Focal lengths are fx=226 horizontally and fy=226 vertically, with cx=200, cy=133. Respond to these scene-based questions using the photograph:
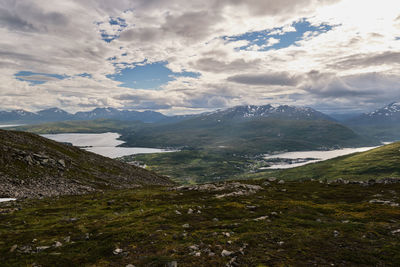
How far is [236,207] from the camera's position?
124ft

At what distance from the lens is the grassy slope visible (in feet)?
57.3

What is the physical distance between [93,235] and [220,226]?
13854 millimetres

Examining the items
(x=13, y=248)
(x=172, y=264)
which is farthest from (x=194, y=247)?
(x=13, y=248)

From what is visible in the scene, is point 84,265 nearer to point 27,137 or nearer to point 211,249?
point 211,249

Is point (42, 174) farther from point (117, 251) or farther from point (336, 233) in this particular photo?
point (336, 233)

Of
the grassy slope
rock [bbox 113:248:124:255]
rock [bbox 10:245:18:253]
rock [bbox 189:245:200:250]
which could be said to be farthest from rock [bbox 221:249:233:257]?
rock [bbox 10:245:18:253]

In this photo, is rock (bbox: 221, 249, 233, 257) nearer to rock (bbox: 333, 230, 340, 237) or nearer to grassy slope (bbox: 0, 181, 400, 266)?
grassy slope (bbox: 0, 181, 400, 266)

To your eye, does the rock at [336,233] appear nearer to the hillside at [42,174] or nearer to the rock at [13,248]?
the rock at [13,248]

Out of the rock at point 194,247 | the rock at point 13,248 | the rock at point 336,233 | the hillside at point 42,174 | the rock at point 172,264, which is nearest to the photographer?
the rock at point 172,264

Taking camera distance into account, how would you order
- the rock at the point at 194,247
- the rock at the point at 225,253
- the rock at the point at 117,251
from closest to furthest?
1. the rock at the point at 225,253
2. the rock at the point at 117,251
3. the rock at the point at 194,247

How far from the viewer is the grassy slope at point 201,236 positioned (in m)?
Answer: 17.5

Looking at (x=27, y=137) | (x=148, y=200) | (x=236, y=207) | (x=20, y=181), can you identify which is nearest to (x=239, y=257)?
(x=236, y=207)

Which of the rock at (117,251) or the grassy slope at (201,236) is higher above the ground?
the rock at (117,251)

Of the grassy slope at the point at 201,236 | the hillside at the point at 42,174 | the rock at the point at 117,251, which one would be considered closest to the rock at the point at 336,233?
the grassy slope at the point at 201,236
